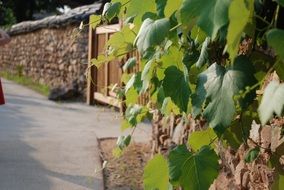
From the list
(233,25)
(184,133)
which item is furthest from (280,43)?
(184,133)

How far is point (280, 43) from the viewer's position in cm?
102

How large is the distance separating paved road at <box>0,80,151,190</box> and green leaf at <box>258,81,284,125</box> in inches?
132

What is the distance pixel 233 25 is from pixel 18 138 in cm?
584

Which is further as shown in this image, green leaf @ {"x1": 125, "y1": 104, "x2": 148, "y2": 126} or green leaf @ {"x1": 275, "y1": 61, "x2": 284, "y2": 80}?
green leaf @ {"x1": 125, "y1": 104, "x2": 148, "y2": 126}

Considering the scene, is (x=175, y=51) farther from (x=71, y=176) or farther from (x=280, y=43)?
(x=71, y=176)

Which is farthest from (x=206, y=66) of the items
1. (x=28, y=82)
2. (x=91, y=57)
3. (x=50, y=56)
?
(x=28, y=82)

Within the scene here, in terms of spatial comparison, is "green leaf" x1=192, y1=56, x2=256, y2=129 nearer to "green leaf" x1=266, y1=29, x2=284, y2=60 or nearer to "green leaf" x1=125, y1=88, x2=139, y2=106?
"green leaf" x1=266, y1=29, x2=284, y2=60

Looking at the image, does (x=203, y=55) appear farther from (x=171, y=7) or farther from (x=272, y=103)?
(x=272, y=103)

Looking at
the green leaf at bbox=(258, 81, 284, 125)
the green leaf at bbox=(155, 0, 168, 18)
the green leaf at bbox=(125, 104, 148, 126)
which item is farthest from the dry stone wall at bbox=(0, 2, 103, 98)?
the green leaf at bbox=(258, 81, 284, 125)

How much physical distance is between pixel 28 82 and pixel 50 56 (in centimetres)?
254

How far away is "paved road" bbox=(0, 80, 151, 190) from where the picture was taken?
4629mm

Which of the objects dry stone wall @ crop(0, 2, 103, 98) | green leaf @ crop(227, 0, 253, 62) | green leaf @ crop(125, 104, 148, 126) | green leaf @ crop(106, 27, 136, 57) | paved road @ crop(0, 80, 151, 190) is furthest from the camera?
dry stone wall @ crop(0, 2, 103, 98)

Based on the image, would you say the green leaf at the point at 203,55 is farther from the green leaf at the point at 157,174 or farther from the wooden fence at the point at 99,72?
the wooden fence at the point at 99,72

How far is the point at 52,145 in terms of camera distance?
608 centimetres
